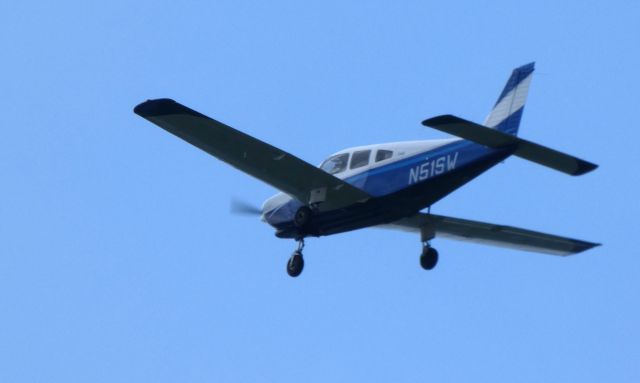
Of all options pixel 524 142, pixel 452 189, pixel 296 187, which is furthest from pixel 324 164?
pixel 524 142

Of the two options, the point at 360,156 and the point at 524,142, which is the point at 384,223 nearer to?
the point at 360,156

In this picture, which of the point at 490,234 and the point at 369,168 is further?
the point at 490,234

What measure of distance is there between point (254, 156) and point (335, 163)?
Result: 1850 millimetres

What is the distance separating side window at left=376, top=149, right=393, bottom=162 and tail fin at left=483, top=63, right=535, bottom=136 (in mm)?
2174

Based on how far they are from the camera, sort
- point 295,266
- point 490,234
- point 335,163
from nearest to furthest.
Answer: point 335,163 < point 295,266 < point 490,234

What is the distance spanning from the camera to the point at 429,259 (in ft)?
99.7

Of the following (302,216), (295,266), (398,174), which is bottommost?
(295,266)

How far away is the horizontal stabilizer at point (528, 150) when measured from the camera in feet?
83.9

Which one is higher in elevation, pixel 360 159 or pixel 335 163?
pixel 335 163

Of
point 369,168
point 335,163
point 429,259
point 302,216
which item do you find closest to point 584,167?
point 369,168

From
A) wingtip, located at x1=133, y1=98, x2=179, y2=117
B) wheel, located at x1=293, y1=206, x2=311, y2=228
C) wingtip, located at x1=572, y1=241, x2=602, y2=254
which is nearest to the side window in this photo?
wheel, located at x1=293, y1=206, x2=311, y2=228

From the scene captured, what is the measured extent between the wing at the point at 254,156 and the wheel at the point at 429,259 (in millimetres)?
2437

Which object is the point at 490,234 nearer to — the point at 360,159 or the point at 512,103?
the point at 360,159

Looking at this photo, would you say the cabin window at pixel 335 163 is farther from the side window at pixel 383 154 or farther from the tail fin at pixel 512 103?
the tail fin at pixel 512 103
